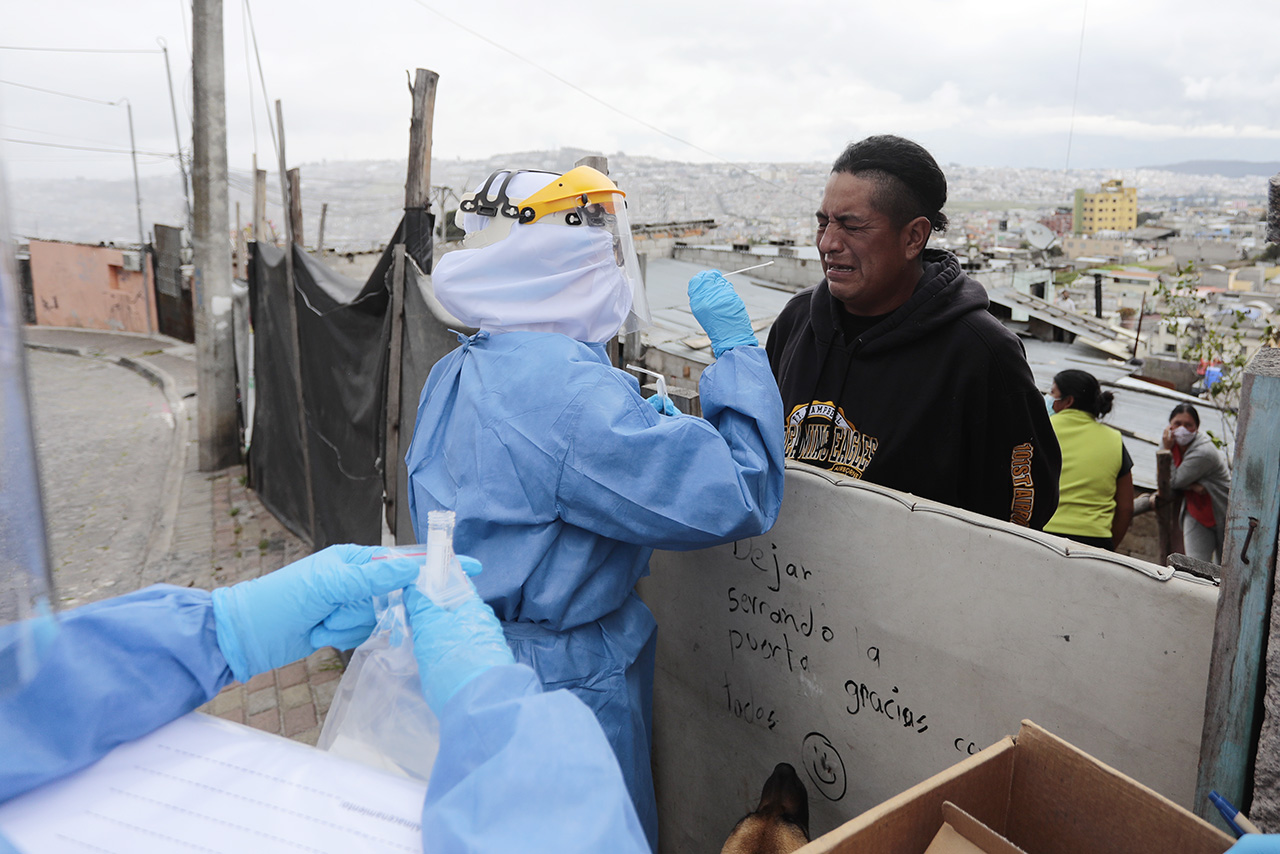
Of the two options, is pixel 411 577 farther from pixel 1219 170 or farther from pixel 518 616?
pixel 1219 170

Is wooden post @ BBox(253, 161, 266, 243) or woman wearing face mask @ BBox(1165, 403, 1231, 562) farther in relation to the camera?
wooden post @ BBox(253, 161, 266, 243)

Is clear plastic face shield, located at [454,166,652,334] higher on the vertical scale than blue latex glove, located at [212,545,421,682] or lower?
higher

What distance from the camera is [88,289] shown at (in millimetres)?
21328

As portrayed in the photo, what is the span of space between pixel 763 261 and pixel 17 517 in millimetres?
12742

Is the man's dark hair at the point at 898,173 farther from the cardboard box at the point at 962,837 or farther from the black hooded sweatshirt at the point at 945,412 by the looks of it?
the cardboard box at the point at 962,837

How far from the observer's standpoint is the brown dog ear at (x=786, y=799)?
71.4 inches

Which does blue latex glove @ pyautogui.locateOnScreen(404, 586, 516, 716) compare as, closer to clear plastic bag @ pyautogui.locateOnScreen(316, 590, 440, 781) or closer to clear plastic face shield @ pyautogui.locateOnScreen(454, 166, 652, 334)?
clear plastic bag @ pyautogui.locateOnScreen(316, 590, 440, 781)

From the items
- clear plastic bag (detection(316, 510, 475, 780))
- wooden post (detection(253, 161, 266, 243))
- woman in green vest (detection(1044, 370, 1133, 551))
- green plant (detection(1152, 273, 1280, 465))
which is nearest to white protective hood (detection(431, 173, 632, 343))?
clear plastic bag (detection(316, 510, 475, 780))

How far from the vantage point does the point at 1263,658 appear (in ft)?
4.14

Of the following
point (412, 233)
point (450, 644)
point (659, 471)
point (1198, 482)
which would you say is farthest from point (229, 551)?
point (1198, 482)

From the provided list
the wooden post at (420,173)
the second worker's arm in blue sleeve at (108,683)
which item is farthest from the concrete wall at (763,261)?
the second worker's arm in blue sleeve at (108,683)

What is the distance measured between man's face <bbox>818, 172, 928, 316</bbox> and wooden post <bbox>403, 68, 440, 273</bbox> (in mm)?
2369

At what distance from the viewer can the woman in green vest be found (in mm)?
4297

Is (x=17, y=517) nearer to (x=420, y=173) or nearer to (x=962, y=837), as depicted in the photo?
(x=962, y=837)
